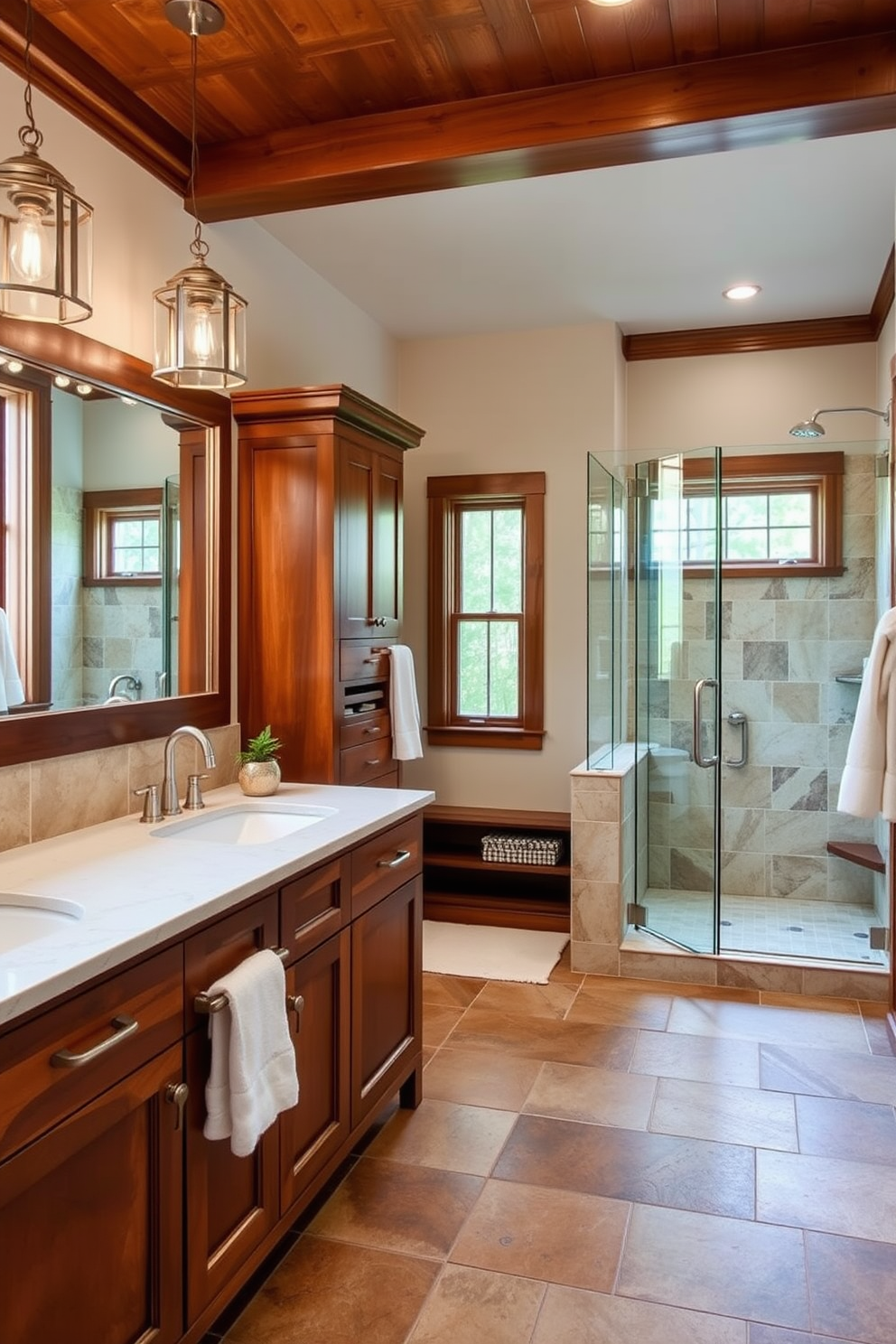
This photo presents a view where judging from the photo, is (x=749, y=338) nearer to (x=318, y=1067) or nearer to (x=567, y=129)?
(x=567, y=129)

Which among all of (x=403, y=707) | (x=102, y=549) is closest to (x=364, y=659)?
(x=403, y=707)

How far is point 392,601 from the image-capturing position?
151 inches

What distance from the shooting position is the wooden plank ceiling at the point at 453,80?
228 cm

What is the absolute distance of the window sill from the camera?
15.4ft

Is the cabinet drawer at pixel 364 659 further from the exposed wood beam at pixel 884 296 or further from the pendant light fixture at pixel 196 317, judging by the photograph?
the exposed wood beam at pixel 884 296

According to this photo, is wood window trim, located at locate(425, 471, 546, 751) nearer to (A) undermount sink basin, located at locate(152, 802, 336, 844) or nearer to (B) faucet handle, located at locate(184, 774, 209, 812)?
(A) undermount sink basin, located at locate(152, 802, 336, 844)

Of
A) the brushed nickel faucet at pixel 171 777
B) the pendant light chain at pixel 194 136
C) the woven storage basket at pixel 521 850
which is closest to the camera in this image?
the pendant light chain at pixel 194 136

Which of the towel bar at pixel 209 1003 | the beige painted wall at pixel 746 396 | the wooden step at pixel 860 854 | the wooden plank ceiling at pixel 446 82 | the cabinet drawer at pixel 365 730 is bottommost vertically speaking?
the wooden step at pixel 860 854

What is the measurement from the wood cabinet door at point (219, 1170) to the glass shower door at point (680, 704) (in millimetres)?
2335

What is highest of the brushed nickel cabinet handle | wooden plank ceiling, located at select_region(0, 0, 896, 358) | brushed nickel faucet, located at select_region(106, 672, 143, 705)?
wooden plank ceiling, located at select_region(0, 0, 896, 358)

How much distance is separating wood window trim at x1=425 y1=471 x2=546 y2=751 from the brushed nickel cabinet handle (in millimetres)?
3212

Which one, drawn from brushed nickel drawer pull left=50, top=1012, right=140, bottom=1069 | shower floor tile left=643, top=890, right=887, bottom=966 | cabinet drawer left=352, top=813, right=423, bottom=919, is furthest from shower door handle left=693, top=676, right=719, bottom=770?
brushed nickel drawer pull left=50, top=1012, right=140, bottom=1069

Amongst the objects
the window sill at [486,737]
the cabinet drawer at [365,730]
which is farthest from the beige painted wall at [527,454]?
the cabinet drawer at [365,730]

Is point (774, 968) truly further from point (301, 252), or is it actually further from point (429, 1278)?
point (301, 252)
